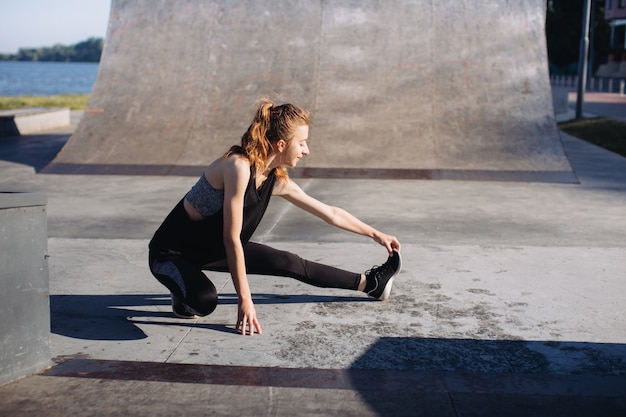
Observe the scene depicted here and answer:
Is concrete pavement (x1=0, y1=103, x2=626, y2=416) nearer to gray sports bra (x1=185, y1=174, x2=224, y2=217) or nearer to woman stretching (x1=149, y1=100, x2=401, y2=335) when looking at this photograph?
woman stretching (x1=149, y1=100, x2=401, y2=335)

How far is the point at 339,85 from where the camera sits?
1105 cm

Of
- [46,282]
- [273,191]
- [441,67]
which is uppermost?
[441,67]

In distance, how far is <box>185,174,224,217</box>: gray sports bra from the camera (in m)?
3.94

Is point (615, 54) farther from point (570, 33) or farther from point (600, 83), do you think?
point (570, 33)

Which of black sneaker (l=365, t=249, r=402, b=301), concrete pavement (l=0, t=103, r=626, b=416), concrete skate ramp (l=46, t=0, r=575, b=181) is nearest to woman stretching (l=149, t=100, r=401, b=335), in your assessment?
black sneaker (l=365, t=249, r=402, b=301)

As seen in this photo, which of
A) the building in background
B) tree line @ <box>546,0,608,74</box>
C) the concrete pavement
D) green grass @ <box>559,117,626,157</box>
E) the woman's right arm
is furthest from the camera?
tree line @ <box>546,0,608,74</box>

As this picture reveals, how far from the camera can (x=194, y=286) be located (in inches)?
155

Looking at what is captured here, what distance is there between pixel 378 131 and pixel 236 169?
271 inches

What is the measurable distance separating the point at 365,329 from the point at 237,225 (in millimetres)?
880

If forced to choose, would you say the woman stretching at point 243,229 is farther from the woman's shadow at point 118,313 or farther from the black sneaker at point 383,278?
the woman's shadow at point 118,313

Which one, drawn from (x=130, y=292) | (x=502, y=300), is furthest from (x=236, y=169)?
(x=502, y=300)

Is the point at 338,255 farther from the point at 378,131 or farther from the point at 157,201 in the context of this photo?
the point at 378,131

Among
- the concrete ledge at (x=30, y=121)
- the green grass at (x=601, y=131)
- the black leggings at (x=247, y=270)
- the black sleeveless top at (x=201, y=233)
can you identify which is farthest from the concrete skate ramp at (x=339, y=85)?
the black sleeveless top at (x=201, y=233)

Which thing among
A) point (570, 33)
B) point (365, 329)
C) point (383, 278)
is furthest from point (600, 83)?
point (365, 329)
